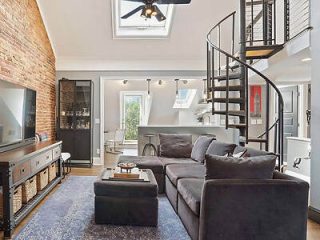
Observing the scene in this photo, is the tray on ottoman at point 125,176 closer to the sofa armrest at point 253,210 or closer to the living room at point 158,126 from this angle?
the living room at point 158,126

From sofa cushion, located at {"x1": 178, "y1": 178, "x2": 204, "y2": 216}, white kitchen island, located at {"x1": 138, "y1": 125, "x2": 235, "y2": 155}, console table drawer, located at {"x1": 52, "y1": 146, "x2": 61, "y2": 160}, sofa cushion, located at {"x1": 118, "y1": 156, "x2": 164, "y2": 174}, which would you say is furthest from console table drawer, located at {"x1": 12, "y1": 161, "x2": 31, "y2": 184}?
white kitchen island, located at {"x1": 138, "y1": 125, "x2": 235, "y2": 155}

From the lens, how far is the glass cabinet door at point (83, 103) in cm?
640

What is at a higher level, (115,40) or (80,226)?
(115,40)

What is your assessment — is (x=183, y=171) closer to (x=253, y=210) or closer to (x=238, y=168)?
(x=238, y=168)

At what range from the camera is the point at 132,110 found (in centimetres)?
991

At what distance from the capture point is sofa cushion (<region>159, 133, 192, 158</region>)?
478 centimetres

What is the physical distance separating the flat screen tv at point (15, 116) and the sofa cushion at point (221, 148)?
2792mm

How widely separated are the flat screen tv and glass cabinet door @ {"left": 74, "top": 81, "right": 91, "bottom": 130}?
1976 millimetres

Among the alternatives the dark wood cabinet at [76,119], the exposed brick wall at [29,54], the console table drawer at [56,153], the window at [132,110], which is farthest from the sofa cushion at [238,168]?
the window at [132,110]

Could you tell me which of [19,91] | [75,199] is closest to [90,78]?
[19,91]

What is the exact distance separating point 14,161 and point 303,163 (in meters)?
5.13

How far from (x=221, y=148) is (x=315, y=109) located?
50.0 inches

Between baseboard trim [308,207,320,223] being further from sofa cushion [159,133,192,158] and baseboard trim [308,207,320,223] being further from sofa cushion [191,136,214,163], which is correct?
sofa cushion [159,133,192,158]

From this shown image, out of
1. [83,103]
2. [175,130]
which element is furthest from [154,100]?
[175,130]
